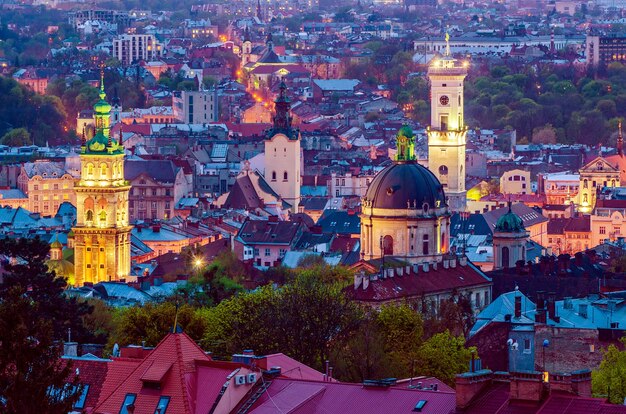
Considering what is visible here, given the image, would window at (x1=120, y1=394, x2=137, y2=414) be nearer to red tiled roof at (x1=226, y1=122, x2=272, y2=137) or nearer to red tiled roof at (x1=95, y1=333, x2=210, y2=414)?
red tiled roof at (x1=95, y1=333, x2=210, y2=414)

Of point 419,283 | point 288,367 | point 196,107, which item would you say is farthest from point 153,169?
point 288,367

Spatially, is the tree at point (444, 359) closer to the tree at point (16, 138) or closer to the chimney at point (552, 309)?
the chimney at point (552, 309)

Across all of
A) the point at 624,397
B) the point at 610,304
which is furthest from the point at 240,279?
the point at 624,397

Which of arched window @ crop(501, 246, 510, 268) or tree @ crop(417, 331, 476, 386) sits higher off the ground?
arched window @ crop(501, 246, 510, 268)

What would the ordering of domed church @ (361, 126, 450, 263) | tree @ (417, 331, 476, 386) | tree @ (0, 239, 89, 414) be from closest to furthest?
tree @ (0, 239, 89, 414), tree @ (417, 331, 476, 386), domed church @ (361, 126, 450, 263)

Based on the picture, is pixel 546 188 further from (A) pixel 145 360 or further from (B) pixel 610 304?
(A) pixel 145 360

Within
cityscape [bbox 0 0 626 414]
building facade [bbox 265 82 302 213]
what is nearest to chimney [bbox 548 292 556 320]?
cityscape [bbox 0 0 626 414]

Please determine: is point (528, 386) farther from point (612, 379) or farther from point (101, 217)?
point (101, 217)
